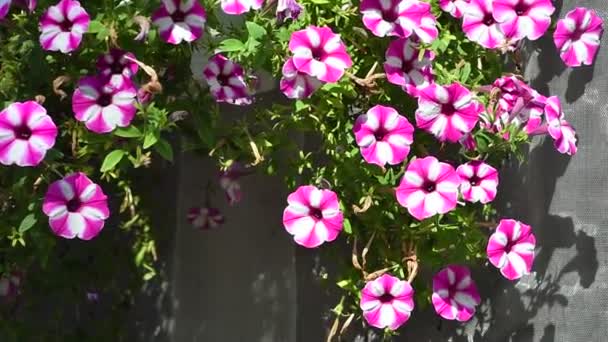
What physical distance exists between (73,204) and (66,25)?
32 cm

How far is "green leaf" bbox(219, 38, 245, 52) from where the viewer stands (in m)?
1.67

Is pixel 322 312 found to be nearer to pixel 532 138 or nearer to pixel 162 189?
pixel 162 189

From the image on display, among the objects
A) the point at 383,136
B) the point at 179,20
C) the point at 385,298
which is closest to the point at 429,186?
the point at 383,136

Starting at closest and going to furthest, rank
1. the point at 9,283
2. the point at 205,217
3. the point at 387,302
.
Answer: the point at 387,302 < the point at 9,283 < the point at 205,217

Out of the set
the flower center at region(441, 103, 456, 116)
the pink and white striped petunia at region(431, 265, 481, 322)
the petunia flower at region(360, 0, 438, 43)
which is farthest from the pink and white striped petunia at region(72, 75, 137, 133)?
the pink and white striped petunia at region(431, 265, 481, 322)

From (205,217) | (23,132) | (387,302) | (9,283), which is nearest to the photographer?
(23,132)

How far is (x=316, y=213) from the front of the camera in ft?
5.33

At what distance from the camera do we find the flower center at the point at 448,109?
1.61 m

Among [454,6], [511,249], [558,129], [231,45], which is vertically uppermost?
[454,6]

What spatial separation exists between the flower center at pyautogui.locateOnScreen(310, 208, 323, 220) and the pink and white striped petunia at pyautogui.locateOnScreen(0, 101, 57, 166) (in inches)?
18.8

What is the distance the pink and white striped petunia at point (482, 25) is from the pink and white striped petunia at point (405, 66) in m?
0.11

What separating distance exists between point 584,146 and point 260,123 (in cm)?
66

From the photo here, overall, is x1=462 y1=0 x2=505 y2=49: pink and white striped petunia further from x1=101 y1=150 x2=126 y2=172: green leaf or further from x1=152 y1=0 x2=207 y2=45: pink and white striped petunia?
x1=101 y1=150 x2=126 y2=172: green leaf

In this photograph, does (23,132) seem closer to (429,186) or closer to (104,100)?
(104,100)
